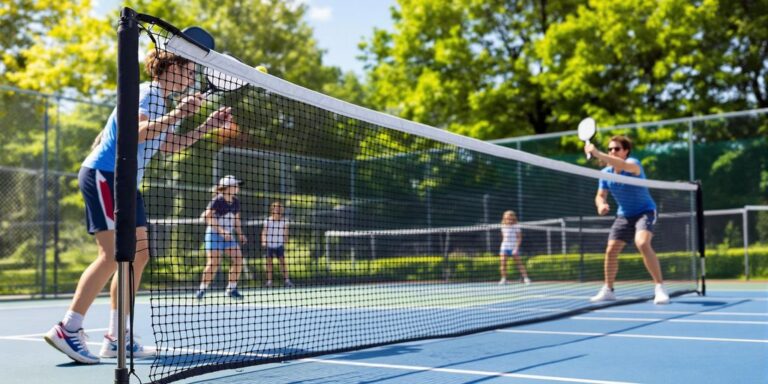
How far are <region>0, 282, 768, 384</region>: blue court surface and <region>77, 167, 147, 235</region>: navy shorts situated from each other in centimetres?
85

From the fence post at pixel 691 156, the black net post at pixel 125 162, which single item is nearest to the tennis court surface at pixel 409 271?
the black net post at pixel 125 162

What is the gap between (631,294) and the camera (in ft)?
36.1

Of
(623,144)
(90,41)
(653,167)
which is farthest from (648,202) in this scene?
(90,41)

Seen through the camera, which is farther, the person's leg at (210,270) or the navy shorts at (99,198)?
the person's leg at (210,270)

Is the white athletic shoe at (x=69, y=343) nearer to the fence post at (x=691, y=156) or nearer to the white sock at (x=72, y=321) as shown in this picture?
the white sock at (x=72, y=321)

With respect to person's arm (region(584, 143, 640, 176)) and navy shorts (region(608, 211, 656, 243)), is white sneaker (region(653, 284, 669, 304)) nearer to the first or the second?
navy shorts (region(608, 211, 656, 243))

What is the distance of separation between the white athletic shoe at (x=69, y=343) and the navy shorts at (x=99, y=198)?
24.1 inches

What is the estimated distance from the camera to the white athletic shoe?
4574 mm

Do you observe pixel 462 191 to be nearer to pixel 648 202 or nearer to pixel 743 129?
pixel 743 129

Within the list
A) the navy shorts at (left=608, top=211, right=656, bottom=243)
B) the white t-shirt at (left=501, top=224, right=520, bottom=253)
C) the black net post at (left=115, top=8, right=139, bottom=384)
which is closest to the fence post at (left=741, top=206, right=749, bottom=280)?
the white t-shirt at (left=501, top=224, right=520, bottom=253)

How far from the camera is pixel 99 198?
4.66m

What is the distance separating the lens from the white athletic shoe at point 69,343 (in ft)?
15.0

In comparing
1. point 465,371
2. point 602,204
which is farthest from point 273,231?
point 465,371

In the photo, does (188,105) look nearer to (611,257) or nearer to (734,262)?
(611,257)
